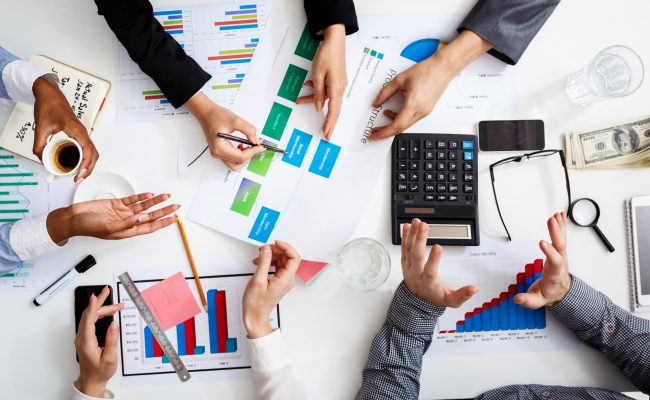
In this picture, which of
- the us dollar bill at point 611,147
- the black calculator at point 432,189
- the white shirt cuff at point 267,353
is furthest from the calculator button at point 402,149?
the white shirt cuff at point 267,353

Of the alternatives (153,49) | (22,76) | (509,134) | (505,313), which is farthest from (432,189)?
(22,76)

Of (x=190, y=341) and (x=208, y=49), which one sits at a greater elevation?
(x=208, y=49)

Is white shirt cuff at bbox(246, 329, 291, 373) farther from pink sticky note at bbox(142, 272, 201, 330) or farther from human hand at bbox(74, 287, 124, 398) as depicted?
human hand at bbox(74, 287, 124, 398)

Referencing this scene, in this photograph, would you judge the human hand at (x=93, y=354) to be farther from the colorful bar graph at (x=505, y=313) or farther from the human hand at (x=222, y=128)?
→ the colorful bar graph at (x=505, y=313)

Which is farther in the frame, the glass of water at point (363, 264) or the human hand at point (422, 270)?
the glass of water at point (363, 264)

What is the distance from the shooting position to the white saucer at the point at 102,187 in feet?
3.49

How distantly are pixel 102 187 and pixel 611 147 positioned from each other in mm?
1141

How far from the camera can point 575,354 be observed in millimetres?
1079

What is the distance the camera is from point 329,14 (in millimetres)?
1005

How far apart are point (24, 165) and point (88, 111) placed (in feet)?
0.63

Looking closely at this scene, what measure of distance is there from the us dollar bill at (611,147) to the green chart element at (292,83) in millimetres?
612

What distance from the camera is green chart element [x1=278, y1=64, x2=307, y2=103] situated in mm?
1076

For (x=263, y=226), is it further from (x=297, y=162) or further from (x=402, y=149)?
(x=402, y=149)

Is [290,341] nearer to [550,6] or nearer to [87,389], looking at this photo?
[87,389]
